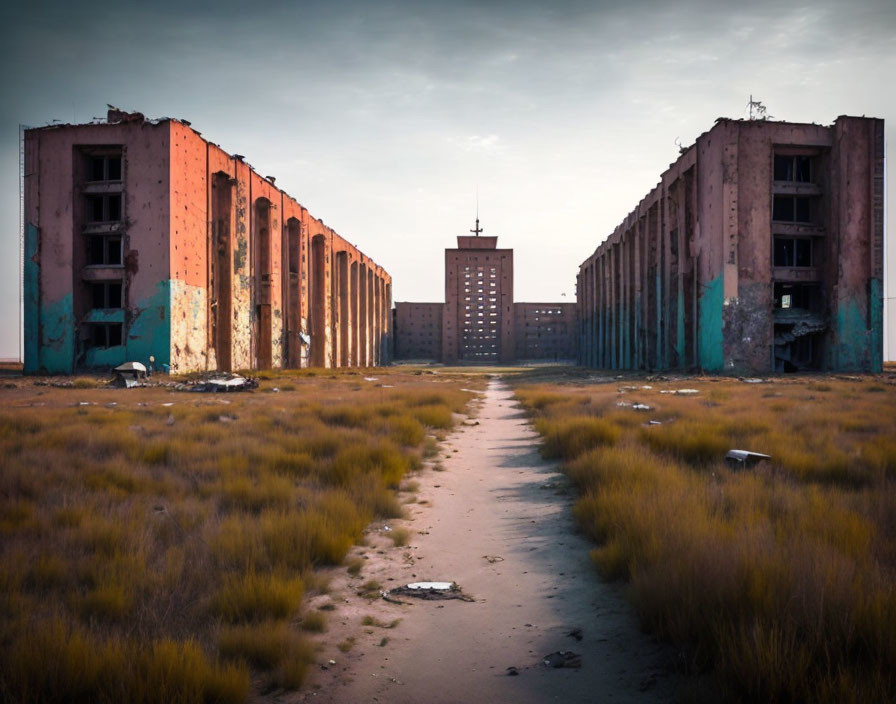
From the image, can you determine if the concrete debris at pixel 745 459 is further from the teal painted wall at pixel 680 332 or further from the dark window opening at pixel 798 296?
the dark window opening at pixel 798 296

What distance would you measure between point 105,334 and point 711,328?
26.7 metres

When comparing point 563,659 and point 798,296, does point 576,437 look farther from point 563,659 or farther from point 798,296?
point 798,296

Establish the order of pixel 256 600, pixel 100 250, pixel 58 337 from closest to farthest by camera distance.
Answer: pixel 256 600, pixel 58 337, pixel 100 250

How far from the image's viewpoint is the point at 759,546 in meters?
3.38

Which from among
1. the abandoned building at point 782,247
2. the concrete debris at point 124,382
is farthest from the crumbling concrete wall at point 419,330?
the concrete debris at point 124,382

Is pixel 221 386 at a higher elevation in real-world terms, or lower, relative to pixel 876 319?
lower

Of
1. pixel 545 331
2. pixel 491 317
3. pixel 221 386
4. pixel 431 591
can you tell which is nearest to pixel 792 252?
pixel 221 386

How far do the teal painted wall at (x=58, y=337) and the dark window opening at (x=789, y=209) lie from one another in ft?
102

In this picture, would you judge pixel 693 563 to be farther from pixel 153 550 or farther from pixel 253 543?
pixel 153 550

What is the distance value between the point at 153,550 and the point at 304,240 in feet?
114

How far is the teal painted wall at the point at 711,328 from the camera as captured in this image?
2439cm

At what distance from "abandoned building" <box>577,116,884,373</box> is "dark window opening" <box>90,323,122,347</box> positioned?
85.5 ft

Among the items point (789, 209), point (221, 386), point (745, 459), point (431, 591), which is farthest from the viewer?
point (789, 209)

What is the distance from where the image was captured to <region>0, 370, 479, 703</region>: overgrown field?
98.0 inches
